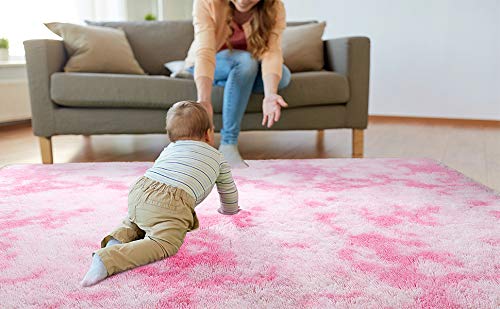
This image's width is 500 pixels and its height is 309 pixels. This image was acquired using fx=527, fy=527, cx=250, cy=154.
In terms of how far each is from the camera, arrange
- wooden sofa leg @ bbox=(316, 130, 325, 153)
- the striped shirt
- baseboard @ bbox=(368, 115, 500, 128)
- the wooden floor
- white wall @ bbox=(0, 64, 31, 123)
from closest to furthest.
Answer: the striped shirt < the wooden floor < wooden sofa leg @ bbox=(316, 130, 325, 153) < white wall @ bbox=(0, 64, 31, 123) < baseboard @ bbox=(368, 115, 500, 128)

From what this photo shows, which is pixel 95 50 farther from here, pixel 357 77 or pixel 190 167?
pixel 190 167

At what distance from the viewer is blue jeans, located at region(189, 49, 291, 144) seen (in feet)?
7.30

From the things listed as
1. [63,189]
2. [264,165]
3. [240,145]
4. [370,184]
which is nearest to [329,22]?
[240,145]

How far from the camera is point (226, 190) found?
1.42 metres

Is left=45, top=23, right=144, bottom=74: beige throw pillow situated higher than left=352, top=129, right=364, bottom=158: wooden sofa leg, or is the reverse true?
left=45, top=23, right=144, bottom=74: beige throw pillow

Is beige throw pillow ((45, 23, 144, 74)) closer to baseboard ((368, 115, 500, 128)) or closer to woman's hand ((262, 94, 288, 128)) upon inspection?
woman's hand ((262, 94, 288, 128))

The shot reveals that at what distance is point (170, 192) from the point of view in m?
1.18

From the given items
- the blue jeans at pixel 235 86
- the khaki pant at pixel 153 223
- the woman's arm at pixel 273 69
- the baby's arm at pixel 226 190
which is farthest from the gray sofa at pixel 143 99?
the khaki pant at pixel 153 223

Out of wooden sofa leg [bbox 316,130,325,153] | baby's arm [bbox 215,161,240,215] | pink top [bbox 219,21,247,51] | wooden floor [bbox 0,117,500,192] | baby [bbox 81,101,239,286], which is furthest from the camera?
wooden sofa leg [bbox 316,130,325,153]

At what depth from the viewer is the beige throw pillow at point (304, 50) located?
287 cm

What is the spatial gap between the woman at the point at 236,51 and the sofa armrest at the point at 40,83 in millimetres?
718

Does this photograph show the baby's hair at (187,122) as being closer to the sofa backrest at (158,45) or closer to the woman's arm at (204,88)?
the woman's arm at (204,88)

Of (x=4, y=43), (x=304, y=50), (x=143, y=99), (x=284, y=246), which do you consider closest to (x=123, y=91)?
(x=143, y=99)

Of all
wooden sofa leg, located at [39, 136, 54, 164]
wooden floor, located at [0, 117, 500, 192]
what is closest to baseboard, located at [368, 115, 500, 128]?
wooden floor, located at [0, 117, 500, 192]
